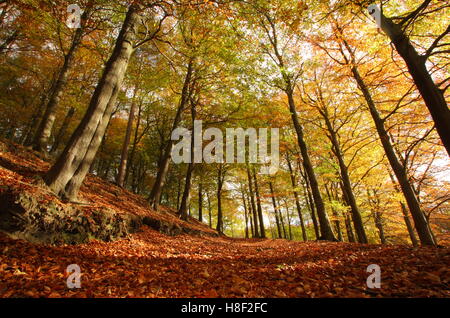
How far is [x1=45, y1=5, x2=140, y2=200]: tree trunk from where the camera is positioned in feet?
16.8

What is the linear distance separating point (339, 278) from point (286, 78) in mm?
9503

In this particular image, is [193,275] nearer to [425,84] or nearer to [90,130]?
[90,130]

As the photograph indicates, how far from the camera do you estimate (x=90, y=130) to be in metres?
5.62

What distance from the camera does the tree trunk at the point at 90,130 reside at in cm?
511

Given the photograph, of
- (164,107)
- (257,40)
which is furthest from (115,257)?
(164,107)

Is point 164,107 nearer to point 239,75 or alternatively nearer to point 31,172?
point 239,75

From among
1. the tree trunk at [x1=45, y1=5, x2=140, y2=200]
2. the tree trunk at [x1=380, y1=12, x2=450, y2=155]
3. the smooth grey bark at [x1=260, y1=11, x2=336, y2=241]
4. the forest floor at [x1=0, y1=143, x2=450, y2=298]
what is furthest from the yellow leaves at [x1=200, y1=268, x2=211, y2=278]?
the smooth grey bark at [x1=260, y1=11, x2=336, y2=241]

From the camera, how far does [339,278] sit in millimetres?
3238

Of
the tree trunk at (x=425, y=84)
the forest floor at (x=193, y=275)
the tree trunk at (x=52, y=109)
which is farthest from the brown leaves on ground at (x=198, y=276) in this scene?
the tree trunk at (x=52, y=109)

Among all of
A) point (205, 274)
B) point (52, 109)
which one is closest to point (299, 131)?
point (205, 274)

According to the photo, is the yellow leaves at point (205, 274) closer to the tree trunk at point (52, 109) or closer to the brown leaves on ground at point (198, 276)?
the brown leaves on ground at point (198, 276)

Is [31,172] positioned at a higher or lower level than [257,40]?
lower

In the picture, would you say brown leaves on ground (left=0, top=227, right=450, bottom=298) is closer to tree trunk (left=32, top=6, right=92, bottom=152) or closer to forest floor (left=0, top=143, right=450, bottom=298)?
forest floor (left=0, top=143, right=450, bottom=298)
